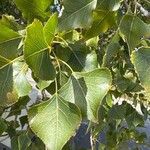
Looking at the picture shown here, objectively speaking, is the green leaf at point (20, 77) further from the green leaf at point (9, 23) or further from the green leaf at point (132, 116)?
the green leaf at point (132, 116)

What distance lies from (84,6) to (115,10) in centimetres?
6

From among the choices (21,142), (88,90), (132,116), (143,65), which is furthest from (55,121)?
(132,116)

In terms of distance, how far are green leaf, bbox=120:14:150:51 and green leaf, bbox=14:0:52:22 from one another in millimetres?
169

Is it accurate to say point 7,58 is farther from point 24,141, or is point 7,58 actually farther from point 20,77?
point 24,141

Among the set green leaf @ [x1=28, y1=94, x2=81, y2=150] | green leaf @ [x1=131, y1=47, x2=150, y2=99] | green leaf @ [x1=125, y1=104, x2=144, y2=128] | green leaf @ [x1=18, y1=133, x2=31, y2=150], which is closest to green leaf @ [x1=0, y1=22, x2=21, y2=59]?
green leaf @ [x1=28, y1=94, x2=81, y2=150]

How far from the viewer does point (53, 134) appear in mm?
768

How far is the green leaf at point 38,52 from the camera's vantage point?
28.7 inches

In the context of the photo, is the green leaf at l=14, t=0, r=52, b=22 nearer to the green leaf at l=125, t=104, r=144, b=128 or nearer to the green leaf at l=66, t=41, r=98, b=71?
the green leaf at l=66, t=41, r=98, b=71

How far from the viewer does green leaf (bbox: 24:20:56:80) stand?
2.39 ft

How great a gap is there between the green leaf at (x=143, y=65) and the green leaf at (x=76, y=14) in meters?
0.18

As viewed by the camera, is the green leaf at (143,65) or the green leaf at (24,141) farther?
the green leaf at (24,141)

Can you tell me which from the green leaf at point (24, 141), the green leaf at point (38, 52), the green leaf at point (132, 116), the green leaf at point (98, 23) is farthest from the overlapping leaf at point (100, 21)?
the green leaf at point (132, 116)

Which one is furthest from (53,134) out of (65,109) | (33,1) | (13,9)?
(13,9)

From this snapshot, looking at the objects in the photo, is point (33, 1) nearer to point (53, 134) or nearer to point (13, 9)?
point (53, 134)
